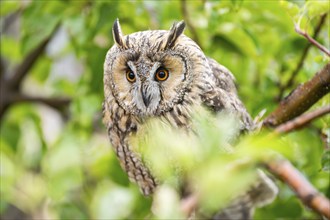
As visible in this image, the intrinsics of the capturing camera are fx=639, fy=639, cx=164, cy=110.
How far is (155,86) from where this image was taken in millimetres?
1583

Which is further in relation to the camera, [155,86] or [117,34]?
[155,86]

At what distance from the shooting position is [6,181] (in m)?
0.76

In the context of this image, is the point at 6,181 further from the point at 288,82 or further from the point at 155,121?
the point at 288,82

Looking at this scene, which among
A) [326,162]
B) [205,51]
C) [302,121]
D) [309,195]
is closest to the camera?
[309,195]

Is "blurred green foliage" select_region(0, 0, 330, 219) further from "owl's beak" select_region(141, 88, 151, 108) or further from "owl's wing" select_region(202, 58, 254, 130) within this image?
"owl's beak" select_region(141, 88, 151, 108)

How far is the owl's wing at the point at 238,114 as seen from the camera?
1587mm

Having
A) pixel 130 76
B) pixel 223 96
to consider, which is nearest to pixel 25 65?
pixel 130 76

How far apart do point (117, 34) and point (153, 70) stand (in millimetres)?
180

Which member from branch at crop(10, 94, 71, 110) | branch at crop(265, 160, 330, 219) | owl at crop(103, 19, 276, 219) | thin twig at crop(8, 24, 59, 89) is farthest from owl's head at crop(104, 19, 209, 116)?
branch at crop(10, 94, 71, 110)

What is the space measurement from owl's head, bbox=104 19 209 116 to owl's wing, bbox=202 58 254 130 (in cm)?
5

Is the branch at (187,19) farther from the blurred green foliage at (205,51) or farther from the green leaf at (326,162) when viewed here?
the green leaf at (326,162)

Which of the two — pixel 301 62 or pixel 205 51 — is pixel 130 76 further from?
pixel 301 62

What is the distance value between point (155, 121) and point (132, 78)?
12 cm

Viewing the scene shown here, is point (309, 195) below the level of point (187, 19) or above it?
below
